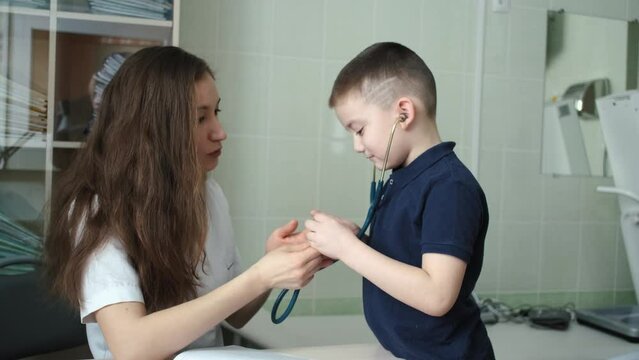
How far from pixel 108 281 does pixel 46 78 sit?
1.13 m

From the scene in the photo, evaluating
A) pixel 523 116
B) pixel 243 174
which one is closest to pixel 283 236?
pixel 243 174

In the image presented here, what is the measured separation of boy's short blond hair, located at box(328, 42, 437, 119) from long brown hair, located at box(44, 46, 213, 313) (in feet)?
1.09

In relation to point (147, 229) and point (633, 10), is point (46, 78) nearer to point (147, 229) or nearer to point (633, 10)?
point (147, 229)

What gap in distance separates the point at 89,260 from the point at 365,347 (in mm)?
532

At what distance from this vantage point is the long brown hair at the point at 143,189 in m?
1.18

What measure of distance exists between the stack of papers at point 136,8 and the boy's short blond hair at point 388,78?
962 millimetres

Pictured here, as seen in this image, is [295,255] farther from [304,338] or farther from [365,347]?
[304,338]

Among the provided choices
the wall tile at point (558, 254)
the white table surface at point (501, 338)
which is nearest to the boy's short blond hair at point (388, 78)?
the white table surface at point (501, 338)

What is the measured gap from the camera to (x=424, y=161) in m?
1.19

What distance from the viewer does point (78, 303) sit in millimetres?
1183

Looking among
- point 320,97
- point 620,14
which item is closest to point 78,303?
point 320,97

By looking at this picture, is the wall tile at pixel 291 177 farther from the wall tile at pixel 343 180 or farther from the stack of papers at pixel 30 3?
the stack of papers at pixel 30 3

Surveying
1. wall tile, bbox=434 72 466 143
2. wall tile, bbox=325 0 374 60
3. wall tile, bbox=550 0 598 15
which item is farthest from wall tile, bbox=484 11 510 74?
wall tile, bbox=325 0 374 60

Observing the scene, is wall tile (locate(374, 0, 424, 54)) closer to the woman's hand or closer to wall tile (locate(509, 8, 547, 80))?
wall tile (locate(509, 8, 547, 80))
